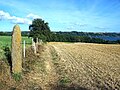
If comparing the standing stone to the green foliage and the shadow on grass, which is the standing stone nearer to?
the green foliage

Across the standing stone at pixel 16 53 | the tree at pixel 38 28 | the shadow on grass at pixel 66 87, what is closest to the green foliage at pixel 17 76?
the standing stone at pixel 16 53

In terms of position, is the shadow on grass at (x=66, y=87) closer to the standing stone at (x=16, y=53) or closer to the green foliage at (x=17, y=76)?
the green foliage at (x=17, y=76)

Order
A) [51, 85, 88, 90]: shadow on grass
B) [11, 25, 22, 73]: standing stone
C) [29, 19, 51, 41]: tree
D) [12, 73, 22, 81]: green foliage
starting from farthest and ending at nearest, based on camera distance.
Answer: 1. [29, 19, 51, 41]: tree
2. [11, 25, 22, 73]: standing stone
3. [12, 73, 22, 81]: green foliage
4. [51, 85, 88, 90]: shadow on grass

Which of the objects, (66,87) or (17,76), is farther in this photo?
(17,76)

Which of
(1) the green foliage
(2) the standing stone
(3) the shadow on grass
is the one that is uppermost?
(2) the standing stone

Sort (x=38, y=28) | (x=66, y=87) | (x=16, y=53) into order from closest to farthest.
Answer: (x=66, y=87)
(x=16, y=53)
(x=38, y=28)

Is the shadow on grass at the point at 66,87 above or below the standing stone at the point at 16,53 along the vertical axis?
below

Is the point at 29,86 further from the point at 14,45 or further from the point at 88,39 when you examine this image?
the point at 88,39

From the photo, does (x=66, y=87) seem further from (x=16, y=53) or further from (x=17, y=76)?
(x=16, y=53)

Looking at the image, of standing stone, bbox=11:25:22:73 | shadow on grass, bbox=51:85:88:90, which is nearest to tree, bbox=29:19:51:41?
standing stone, bbox=11:25:22:73

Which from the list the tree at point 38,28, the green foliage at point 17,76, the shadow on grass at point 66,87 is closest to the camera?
the shadow on grass at point 66,87

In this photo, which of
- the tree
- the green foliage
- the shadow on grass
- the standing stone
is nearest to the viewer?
the shadow on grass

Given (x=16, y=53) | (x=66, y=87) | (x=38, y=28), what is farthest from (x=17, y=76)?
(x=38, y=28)

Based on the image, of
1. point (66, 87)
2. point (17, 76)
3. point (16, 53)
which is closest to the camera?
point (66, 87)
